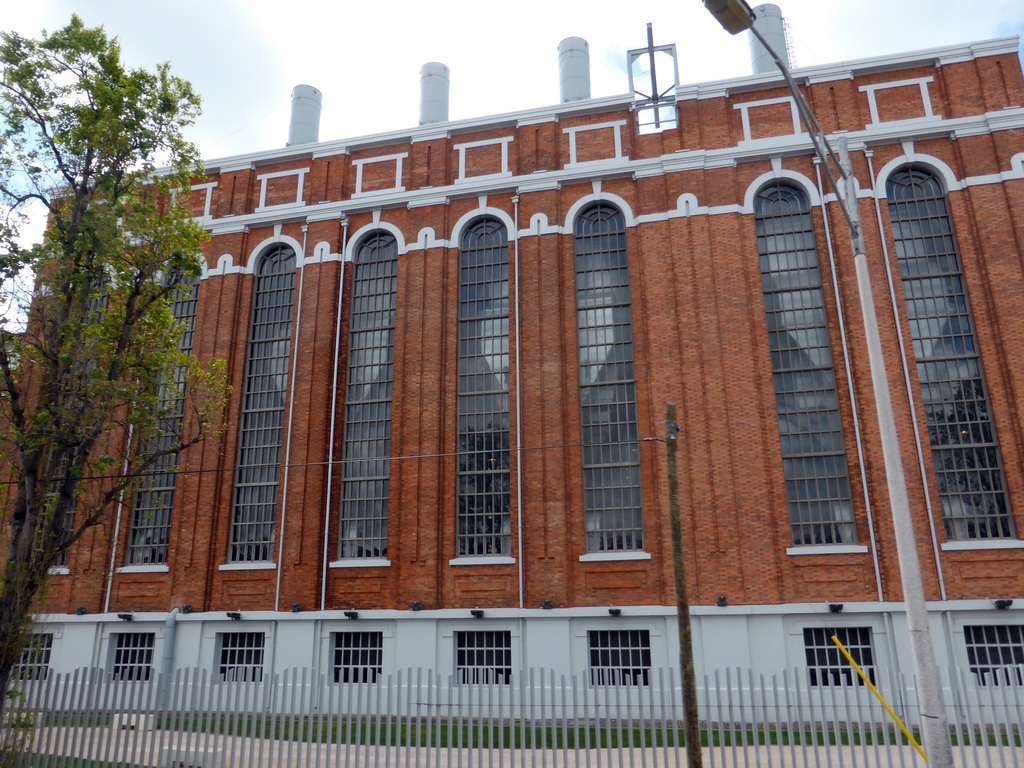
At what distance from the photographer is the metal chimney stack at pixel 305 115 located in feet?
101

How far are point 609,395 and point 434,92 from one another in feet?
48.7

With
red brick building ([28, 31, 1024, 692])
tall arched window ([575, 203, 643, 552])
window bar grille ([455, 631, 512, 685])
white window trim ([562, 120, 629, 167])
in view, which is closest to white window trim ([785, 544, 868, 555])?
red brick building ([28, 31, 1024, 692])

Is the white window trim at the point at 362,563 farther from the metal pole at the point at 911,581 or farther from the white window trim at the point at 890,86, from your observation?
the white window trim at the point at 890,86

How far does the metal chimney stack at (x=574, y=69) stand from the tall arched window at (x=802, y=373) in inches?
326

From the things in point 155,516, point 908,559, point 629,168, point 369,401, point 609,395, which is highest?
point 629,168

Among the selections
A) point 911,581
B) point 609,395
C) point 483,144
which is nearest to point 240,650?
point 609,395

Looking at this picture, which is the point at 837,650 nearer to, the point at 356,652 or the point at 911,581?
the point at 911,581

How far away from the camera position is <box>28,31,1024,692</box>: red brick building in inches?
801

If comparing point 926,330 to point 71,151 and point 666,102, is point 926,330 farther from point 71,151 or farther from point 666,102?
point 71,151

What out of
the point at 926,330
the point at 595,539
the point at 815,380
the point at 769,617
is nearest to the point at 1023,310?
the point at 926,330

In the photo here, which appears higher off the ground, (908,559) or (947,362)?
(947,362)

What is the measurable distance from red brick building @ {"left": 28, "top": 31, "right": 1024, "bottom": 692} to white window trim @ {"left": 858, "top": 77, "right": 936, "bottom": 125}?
150 millimetres

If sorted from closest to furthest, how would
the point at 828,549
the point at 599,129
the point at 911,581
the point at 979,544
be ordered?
the point at 911,581, the point at 979,544, the point at 828,549, the point at 599,129

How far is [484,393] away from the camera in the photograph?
24016 millimetres
